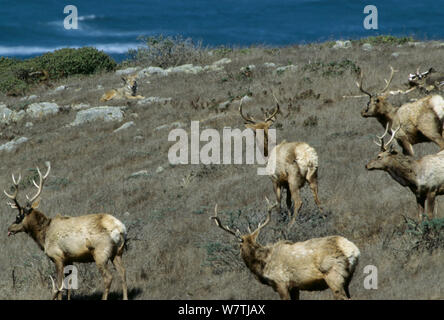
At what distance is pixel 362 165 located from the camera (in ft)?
51.4

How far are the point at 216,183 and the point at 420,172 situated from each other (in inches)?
270

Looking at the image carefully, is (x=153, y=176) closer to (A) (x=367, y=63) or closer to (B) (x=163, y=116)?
(B) (x=163, y=116)

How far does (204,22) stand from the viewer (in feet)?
276

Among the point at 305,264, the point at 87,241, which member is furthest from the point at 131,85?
the point at 305,264

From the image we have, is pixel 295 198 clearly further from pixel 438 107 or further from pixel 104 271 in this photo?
pixel 104 271

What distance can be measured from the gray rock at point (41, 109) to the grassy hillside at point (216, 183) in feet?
1.77

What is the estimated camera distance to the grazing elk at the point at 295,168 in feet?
40.7

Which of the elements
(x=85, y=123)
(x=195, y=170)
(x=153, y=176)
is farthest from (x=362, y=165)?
(x=85, y=123)

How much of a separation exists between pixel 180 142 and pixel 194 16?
6919 cm

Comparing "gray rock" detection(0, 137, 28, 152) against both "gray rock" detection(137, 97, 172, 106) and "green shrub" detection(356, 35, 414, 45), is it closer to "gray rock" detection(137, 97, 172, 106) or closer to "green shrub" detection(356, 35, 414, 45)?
"gray rock" detection(137, 97, 172, 106)

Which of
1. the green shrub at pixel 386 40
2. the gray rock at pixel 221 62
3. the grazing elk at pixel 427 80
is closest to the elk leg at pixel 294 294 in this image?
the grazing elk at pixel 427 80

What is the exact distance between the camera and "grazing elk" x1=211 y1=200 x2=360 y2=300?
817 centimetres

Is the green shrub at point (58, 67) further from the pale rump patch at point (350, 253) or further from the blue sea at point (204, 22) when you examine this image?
the pale rump patch at point (350, 253)

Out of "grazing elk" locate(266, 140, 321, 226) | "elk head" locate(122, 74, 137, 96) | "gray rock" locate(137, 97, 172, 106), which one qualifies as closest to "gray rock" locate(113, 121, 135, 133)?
"gray rock" locate(137, 97, 172, 106)
